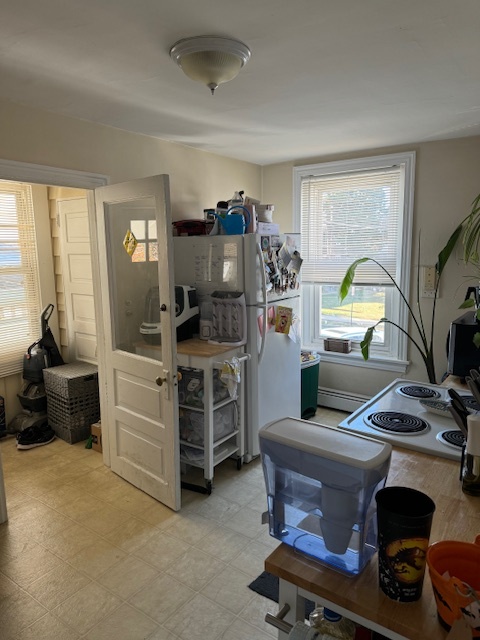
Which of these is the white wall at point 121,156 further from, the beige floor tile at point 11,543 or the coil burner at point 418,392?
the coil burner at point 418,392

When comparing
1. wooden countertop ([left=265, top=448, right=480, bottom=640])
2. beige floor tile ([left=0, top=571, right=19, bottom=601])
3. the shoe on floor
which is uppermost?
wooden countertop ([left=265, top=448, right=480, bottom=640])

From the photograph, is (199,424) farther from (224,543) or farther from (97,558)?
(97,558)

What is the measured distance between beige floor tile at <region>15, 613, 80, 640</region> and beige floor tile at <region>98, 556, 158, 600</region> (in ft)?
0.83

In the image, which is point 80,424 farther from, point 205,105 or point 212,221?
point 205,105

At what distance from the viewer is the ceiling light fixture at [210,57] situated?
5.76 ft

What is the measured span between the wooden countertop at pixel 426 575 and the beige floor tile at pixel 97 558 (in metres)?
1.54

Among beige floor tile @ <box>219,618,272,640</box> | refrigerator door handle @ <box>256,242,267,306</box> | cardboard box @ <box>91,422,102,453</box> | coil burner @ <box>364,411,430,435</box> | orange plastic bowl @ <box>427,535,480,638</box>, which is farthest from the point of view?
cardboard box @ <box>91,422,102,453</box>

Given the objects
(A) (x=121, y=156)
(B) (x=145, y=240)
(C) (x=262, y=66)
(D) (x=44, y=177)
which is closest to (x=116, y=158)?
(A) (x=121, y=156)

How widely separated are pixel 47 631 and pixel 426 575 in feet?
5.54

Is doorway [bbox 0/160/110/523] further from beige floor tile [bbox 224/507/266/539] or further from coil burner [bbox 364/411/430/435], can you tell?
coil burner [bbox 364/411/430/435]

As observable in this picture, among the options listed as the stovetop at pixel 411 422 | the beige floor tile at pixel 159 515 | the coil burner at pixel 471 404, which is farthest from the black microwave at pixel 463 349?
the beige floor tile at pixel 159 515

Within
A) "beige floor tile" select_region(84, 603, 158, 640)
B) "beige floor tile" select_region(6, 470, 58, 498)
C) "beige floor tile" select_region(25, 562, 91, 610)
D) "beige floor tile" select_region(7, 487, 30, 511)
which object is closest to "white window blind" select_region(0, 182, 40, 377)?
"beige floor tile" select_region(6, 470, 58, 498)

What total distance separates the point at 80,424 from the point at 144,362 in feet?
4.60

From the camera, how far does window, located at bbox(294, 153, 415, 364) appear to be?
386 cm
